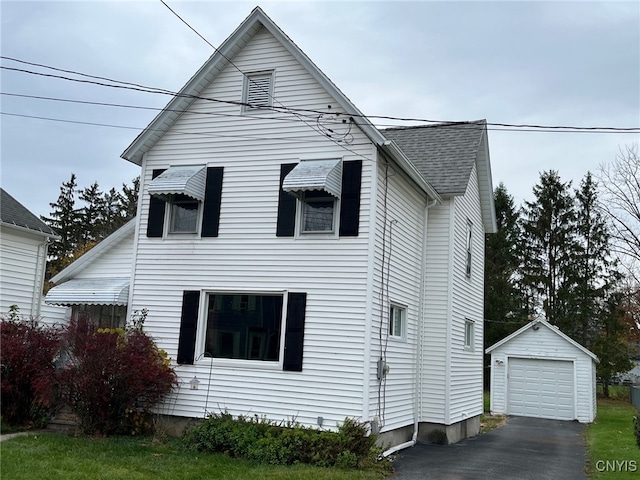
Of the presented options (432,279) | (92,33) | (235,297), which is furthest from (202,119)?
(432,279)

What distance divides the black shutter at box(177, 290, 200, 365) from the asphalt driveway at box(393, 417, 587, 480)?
14.9ft

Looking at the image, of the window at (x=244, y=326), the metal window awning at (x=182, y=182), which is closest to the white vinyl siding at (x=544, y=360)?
the window at (x=244, y=326)

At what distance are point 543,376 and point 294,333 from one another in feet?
56.5

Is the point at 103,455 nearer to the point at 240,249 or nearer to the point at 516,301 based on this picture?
the point at 240,249

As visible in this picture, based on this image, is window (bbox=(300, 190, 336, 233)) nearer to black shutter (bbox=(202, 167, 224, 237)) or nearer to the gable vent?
black shutter (bbox=(202, 167, 224, 237))

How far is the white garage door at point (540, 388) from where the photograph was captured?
81.9 ft

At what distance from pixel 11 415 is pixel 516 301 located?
3593 centimetres

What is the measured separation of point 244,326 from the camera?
12.3 metres

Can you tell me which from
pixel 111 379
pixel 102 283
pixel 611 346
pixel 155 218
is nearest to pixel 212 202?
pixel 155 218

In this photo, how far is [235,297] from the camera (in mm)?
12484

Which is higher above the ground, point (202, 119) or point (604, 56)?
point (604, 56)

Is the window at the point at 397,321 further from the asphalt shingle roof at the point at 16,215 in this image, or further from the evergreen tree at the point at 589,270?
the evergreen tree at the point at 589,270

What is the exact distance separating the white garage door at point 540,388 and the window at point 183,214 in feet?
56.3

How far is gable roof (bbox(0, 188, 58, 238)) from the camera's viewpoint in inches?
A: 721
